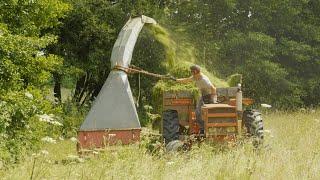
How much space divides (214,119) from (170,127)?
971 millimetres

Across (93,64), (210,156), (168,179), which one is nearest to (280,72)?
(93,64)

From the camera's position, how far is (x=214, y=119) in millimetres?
9359

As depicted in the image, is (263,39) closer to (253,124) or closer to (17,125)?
(253,124)

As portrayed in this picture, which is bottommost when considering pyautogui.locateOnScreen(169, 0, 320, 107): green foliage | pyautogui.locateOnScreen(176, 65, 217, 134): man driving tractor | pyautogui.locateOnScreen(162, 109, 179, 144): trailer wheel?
pyautogui.locateOnScreen(162, 109, 179, 144): trailer wheel

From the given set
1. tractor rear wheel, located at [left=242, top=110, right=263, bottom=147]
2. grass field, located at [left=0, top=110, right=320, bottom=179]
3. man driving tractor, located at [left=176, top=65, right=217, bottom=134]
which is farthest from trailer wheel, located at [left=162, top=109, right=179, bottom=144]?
tractor rear wheel, located at [left=242, top=110, right=263, bottom=147]

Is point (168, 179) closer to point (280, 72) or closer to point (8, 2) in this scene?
point (8, 2)

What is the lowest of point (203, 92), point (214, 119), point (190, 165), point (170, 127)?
point (190, 165)

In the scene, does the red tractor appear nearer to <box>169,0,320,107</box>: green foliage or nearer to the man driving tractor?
the man driving tractor

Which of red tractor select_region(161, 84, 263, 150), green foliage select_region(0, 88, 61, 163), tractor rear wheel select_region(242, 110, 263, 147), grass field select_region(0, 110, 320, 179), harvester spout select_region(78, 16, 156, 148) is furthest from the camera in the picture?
tractor rear wheel select_region(242, 110, 263, 147)

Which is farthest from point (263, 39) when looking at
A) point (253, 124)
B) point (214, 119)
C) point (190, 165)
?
point (190, 165)

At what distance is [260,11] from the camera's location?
914 inches

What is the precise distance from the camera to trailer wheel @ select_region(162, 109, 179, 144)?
9.80 metres

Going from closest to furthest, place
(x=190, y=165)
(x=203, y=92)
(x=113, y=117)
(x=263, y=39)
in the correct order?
1. (x=190, y=165)
2. (x=203, y=92)
3. (x=113, y=117)
4. (x=263, y=39)

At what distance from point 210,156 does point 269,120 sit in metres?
8.74
